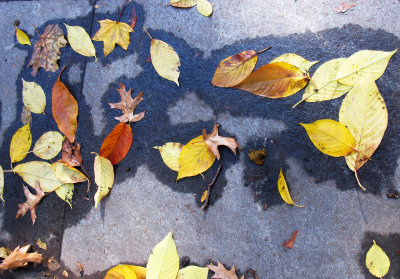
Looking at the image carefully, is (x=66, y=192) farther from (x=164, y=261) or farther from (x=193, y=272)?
(x=193, y=272)

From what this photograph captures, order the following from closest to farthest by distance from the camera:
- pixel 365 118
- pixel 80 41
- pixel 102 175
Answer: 1. pixel 365 118
2. pixel 102 175
3. pixel 80 41

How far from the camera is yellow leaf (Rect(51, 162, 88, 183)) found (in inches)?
64.4

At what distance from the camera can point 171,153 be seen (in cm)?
156

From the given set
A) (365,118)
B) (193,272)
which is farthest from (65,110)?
(365,118)

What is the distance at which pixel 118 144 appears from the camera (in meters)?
1.61

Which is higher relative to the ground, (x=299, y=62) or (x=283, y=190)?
(x=299, y=62)

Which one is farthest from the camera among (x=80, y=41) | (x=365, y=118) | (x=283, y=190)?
(x=80, y=41)

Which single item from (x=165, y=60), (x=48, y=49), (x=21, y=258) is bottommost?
(x=21, y=258)

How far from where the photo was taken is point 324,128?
1.42 m

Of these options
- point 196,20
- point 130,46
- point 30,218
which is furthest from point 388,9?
point 30,218

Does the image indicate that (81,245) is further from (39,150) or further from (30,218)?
(39,150)

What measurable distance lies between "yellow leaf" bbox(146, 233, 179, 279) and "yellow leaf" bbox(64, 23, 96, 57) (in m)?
1.14

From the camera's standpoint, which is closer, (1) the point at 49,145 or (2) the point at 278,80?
(2) the point at 278,80

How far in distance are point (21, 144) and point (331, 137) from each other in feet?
5.64
